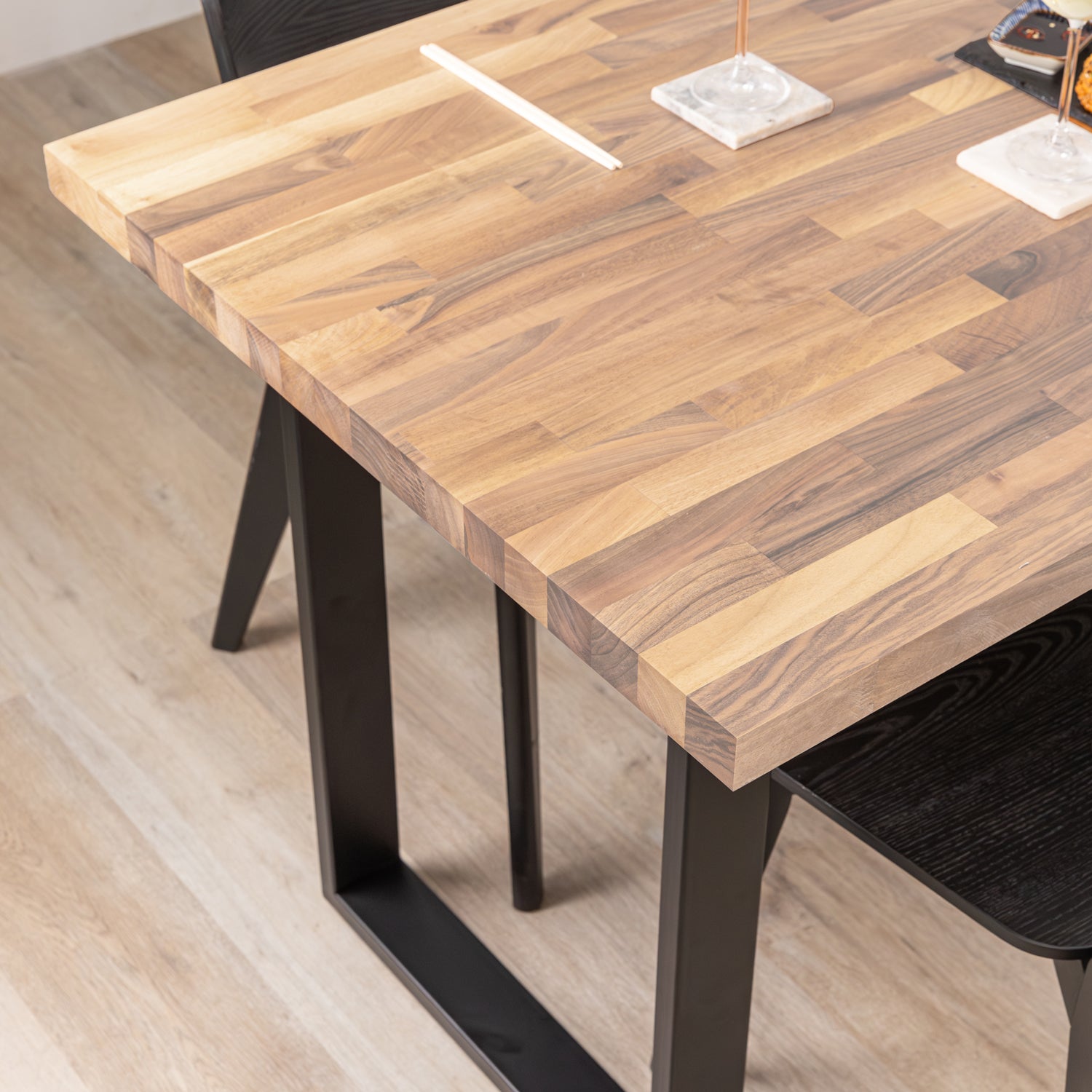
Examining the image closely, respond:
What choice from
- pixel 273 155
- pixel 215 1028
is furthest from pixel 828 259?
pixel 215 1028

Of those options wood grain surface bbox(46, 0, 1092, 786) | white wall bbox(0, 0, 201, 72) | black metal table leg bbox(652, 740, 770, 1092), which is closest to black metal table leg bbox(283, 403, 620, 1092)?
wood grain surface bbox(46, 0, 1092, 786)

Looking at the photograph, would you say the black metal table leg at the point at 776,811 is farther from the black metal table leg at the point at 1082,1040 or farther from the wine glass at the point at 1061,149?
the wine glass at the point at 1061,149

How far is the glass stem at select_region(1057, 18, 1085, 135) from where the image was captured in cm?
105

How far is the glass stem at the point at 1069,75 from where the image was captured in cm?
105

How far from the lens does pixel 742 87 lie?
1165 mm

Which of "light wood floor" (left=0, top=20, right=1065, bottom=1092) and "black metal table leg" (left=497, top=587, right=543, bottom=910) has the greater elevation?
"black metal table leg" (left=497, top=587, right=543, bottom=910)

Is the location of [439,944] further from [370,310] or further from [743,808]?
[370,310]

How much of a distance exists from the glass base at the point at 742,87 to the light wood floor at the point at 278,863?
0.79 meters

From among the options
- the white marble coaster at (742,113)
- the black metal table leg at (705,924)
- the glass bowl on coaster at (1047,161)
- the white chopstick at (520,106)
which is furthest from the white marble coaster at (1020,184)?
the black metal table leg at (705,924)

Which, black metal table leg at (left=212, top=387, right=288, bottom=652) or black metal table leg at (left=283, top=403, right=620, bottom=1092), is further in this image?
black metal table leg at (left=212, top=387, right=288, bottom=652)

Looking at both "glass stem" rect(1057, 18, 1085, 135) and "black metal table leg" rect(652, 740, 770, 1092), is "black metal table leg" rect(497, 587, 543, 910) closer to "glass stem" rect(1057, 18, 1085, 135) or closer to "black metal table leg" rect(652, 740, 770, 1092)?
"black metal table leg" rect(652, 740, 770, 1092)

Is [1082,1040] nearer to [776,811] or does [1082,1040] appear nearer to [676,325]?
[776,811]

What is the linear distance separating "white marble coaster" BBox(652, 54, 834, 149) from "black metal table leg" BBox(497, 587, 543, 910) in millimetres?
440

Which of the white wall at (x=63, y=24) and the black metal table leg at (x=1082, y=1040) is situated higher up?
the black metal table leg at (x=1082, y=1040)
